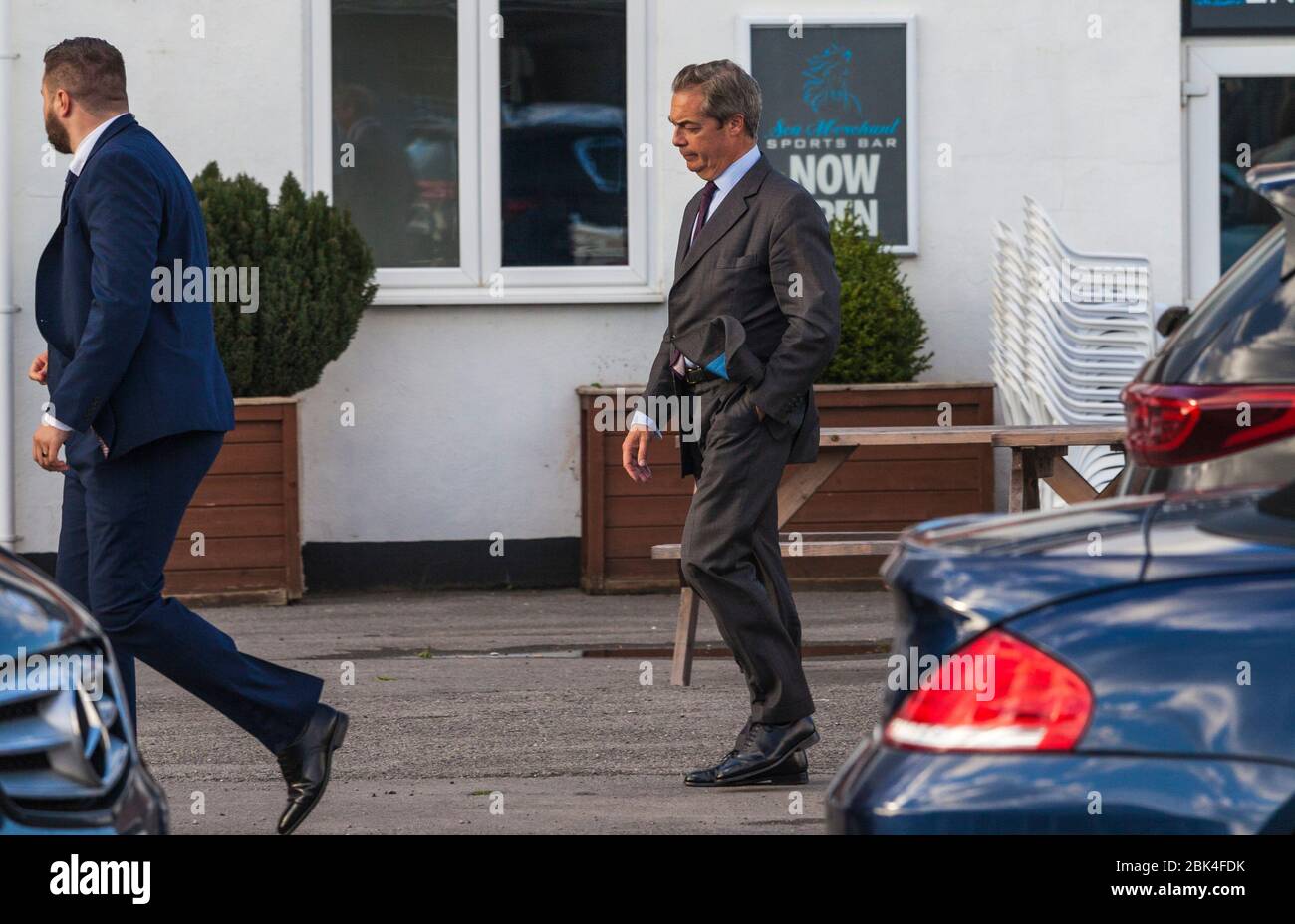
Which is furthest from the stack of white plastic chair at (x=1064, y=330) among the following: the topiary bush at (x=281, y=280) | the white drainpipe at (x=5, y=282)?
the white drainpipe at (x=5, y=282)

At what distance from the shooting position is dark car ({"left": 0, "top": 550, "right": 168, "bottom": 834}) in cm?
303

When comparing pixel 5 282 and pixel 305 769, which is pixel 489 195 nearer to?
pixel 5 282

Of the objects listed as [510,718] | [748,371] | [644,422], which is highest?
[748,371]

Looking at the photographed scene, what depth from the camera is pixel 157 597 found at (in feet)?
16.1

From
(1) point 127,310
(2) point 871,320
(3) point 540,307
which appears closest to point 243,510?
(3) point 540,307

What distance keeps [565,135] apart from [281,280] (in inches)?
78.0

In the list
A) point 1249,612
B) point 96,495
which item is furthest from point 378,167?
point 1249,612

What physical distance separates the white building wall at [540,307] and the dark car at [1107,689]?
25.4ft

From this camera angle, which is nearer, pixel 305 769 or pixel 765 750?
pixel 305 769

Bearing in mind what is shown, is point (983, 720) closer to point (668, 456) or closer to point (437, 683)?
point (437, 683)

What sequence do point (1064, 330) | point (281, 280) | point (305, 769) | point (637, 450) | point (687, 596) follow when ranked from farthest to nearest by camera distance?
point (1064, 330)
point (281, 280)
point (687, 596)
point (637, 450)
point (305, 769)

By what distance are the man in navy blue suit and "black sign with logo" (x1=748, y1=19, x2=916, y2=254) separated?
5791 mm

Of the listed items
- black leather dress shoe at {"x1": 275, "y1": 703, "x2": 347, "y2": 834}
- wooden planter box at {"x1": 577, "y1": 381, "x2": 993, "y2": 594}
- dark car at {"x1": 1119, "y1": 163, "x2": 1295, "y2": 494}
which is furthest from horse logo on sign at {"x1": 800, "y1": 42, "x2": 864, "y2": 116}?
dark car at {"x1": 1119, "y1": 163, "x2": 1295, "y2": 494}

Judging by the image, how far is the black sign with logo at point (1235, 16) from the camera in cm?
1088
